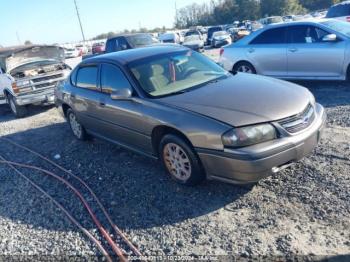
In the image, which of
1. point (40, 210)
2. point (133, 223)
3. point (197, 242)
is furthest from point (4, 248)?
point (197, 242)

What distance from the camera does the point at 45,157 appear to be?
18.9 ft

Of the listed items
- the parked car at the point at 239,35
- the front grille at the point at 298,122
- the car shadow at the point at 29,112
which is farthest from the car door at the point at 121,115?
the parked car at the point at 239,35

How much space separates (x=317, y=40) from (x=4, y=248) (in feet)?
23.2

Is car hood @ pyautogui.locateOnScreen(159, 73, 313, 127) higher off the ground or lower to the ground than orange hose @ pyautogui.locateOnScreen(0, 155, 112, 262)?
higher

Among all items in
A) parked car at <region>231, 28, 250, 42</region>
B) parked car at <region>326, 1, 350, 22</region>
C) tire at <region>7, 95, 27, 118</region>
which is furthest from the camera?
parked car at <region>231, 28, 250, 42</region>

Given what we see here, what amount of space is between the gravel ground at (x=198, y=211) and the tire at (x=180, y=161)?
14 centimetres

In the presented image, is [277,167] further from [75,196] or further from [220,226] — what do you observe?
[75,196]

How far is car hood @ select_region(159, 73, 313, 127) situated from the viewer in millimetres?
3418

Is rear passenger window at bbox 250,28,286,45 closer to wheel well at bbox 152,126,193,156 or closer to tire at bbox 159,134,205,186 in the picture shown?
wheel well at bbox 152,126,193,156

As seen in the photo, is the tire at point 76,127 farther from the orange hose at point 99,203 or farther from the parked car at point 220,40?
the parked car at point 220,40

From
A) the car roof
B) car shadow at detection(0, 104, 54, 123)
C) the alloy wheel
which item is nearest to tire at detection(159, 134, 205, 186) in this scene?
the alloy wheel

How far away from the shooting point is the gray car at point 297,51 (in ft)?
23.3

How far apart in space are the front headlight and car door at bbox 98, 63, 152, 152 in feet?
4.09

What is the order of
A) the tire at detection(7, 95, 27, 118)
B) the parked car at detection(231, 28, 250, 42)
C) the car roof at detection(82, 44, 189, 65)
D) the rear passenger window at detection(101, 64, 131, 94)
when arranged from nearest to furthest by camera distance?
the rear passenger window at detection(101, 64, 131, 94), the car roof at detection(82, 44, 189, 65), the tire at detection(7, 95, 27, 118), the parked car at detection(231, 28, 250, 42)
